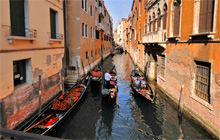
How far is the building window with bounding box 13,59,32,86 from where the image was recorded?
→ 5840mm

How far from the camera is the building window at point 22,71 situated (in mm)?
5840

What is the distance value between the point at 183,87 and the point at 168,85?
2.18 metres

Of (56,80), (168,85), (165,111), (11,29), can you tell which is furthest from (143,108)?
(11,29)

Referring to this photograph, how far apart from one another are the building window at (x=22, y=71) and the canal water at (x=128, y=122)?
2.15 m

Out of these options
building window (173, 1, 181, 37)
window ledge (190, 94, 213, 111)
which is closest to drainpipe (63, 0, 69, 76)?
building window (173, 1, 181, 37)

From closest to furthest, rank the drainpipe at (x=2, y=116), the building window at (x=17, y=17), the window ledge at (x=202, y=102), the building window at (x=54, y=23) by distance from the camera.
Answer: the drainpipe at (x=2, y=116) < the building window at (x=17, y=17) < the window ledge at (x=202, y=102) < the building window at (x=54, y=23)

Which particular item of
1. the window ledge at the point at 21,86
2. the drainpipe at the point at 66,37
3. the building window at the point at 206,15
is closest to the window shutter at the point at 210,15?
the building window at the point at 206,15

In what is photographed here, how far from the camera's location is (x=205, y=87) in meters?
6.20

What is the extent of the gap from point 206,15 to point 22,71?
270 inches

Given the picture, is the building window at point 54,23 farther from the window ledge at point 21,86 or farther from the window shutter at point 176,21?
the window shutter at point 176,21

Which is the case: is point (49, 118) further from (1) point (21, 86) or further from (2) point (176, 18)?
(2) point (176, 18)

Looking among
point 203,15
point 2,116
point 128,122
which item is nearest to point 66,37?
A: point 128,122

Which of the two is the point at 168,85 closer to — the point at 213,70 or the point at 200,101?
the point at 200,101

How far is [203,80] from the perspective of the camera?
6.31m
